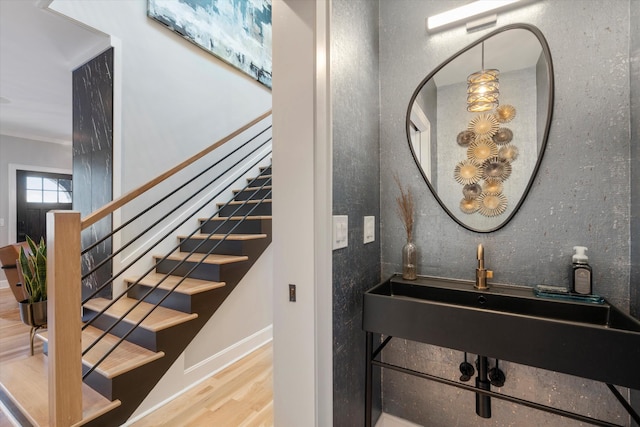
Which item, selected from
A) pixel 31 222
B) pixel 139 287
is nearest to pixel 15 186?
pixel 31 222

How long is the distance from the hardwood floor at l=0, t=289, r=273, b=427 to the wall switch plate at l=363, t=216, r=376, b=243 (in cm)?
125

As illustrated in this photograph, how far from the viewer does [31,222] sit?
17.2ft

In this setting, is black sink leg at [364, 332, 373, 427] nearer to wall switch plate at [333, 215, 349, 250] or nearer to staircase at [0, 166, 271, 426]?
wall switch plate at [333, 215, 349, 250]

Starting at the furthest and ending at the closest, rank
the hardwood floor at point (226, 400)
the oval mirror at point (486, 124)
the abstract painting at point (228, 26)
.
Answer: the abstract painting at point (228, 26)
the hardwood floor at point (226, 400)
the oval mirror at point (486, 124)

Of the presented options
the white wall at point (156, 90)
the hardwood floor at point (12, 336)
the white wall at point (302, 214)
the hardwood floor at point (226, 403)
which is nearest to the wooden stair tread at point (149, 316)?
the hardwood floor at point (226, 403)

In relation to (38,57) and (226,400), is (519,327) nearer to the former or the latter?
(226,400)

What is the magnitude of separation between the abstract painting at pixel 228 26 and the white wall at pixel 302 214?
2.49 meters

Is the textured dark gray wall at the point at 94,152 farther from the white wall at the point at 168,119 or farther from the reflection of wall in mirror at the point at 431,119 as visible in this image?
the reflection of wall in mirror at the point at 431,119

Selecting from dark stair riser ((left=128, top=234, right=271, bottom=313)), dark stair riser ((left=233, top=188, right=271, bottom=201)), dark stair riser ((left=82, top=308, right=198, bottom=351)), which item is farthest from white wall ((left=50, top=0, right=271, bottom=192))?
dark stair riser ((left=82, top=308, right=198, bottom=351))

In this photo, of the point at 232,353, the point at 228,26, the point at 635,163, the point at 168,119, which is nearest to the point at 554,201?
the point at 635,163

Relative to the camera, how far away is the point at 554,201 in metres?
1.24

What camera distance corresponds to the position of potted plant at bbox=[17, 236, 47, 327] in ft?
7.06

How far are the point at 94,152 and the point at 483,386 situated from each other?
3160 millimetres

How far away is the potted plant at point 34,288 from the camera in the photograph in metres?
2.15
